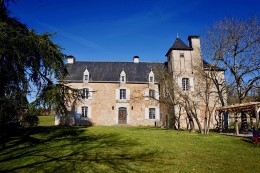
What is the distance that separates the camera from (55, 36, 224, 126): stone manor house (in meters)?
23.3

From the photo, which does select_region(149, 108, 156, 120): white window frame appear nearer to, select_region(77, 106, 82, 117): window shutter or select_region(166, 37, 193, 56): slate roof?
select_region(166, 37, 193, 56): slate roof

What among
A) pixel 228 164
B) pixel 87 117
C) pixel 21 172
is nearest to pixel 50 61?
pixel 21 172

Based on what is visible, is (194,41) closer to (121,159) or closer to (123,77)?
(123,77)

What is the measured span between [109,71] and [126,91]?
3.79 m

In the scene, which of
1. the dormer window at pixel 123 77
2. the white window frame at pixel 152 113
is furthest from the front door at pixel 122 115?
the dormer window at pixel 123 77

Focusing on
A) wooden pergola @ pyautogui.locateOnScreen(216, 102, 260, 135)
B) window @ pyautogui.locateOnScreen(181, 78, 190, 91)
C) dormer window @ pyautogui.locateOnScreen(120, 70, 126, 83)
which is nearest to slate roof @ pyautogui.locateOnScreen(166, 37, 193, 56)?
window @ pyautogui.locateOnScreen(181, 78, 190, 91)

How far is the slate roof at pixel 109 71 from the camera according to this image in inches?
1014

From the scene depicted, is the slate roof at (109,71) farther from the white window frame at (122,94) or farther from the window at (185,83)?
the window at (185,83)

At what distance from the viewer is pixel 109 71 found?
26875 mm

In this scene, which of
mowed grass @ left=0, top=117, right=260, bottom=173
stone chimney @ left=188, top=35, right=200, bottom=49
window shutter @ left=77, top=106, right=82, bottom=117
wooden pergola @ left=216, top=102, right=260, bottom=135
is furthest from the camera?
window shutter @ left=77, top=106, right=82, bottom=117

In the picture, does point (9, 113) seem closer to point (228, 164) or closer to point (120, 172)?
point (120, 172)

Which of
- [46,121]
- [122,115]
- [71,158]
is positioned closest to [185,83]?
[122,115]

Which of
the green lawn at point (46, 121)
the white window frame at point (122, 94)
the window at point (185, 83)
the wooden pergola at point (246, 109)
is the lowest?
the green lawn at point (46, 121)

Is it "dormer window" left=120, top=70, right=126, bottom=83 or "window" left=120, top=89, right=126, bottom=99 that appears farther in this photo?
"dormer window" left=120, top=70, right=126, bottom=83
